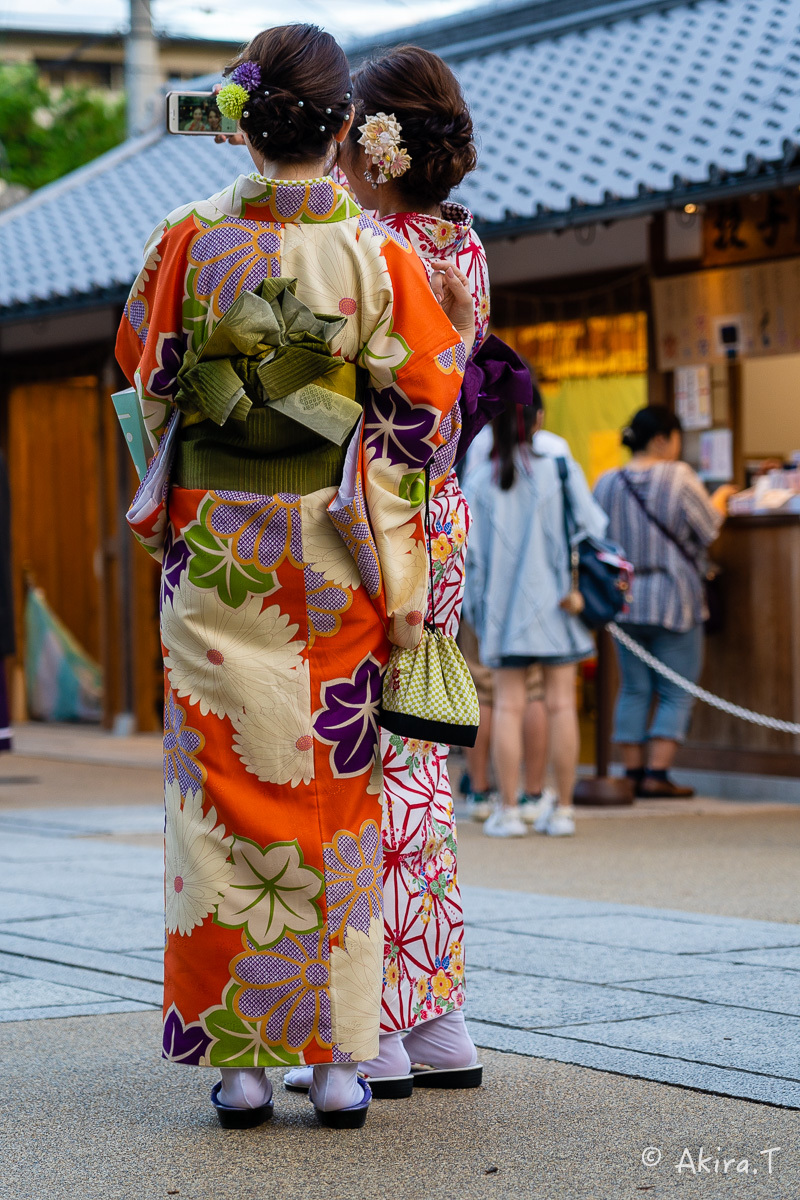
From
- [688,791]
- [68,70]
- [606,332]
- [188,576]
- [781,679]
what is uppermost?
[68,70]

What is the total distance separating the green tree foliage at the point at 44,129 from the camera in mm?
33219

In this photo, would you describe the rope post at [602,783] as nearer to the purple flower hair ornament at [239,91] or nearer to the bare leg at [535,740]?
the bare leg at [535,740]

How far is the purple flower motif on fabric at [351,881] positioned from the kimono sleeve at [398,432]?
37 cm

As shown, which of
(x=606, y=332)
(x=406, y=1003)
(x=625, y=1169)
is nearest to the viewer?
(x=625, y=1169)

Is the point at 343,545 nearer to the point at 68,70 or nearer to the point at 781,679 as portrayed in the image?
the point at 781,679

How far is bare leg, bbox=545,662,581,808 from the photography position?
22.2 feet

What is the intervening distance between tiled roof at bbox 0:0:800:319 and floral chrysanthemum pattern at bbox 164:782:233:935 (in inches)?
198

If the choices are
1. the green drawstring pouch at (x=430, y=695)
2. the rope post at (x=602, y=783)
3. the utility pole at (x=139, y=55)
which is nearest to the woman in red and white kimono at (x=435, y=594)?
the green drawstring pouch at (x=430, y=695)

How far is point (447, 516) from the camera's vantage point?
3127mm

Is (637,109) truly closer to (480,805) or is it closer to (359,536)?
(480,805)

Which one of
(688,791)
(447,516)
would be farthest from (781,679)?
(447,516)

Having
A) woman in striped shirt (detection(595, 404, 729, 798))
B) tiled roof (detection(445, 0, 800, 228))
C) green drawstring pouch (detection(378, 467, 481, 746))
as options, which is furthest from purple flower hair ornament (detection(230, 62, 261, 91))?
woman in striped shirt (detection(595, 404, 729, 798))

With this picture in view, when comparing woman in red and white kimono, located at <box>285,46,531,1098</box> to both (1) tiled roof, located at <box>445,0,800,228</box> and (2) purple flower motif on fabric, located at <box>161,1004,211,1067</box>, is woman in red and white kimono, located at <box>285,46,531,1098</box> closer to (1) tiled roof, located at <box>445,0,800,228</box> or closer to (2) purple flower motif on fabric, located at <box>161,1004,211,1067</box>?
(2) purple flower motif on fabric, located at <box>161,1004,211,1067</box>

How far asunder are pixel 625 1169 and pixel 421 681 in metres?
0.86
